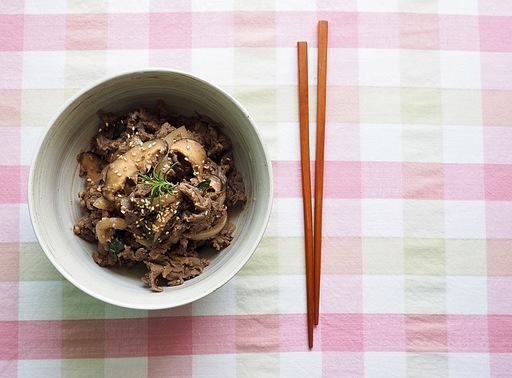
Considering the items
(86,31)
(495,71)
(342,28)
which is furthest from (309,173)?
(86,31)

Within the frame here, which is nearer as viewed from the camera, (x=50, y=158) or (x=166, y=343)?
(x=50, y=158)

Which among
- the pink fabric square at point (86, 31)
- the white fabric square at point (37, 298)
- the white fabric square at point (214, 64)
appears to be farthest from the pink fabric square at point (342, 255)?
the pink fabric square at point (86, 31)

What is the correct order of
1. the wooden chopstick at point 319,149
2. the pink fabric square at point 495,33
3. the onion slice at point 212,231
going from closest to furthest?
the onion slice at point 212,231, the wooden chopstick at point 319,149, the pink fabric square at point 495,33

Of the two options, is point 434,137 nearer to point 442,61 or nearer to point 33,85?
point 442,61

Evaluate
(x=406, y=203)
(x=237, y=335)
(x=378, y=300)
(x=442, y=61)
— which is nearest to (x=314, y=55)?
(x=442, y=61)

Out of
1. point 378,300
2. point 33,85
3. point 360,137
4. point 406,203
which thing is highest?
point 33,85

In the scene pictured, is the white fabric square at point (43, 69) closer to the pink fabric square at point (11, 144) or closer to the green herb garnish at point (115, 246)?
the pink fabric square at point (11, 144)

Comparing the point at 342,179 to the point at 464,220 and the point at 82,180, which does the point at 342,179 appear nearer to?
the point at 464,220

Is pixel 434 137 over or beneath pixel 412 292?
over
